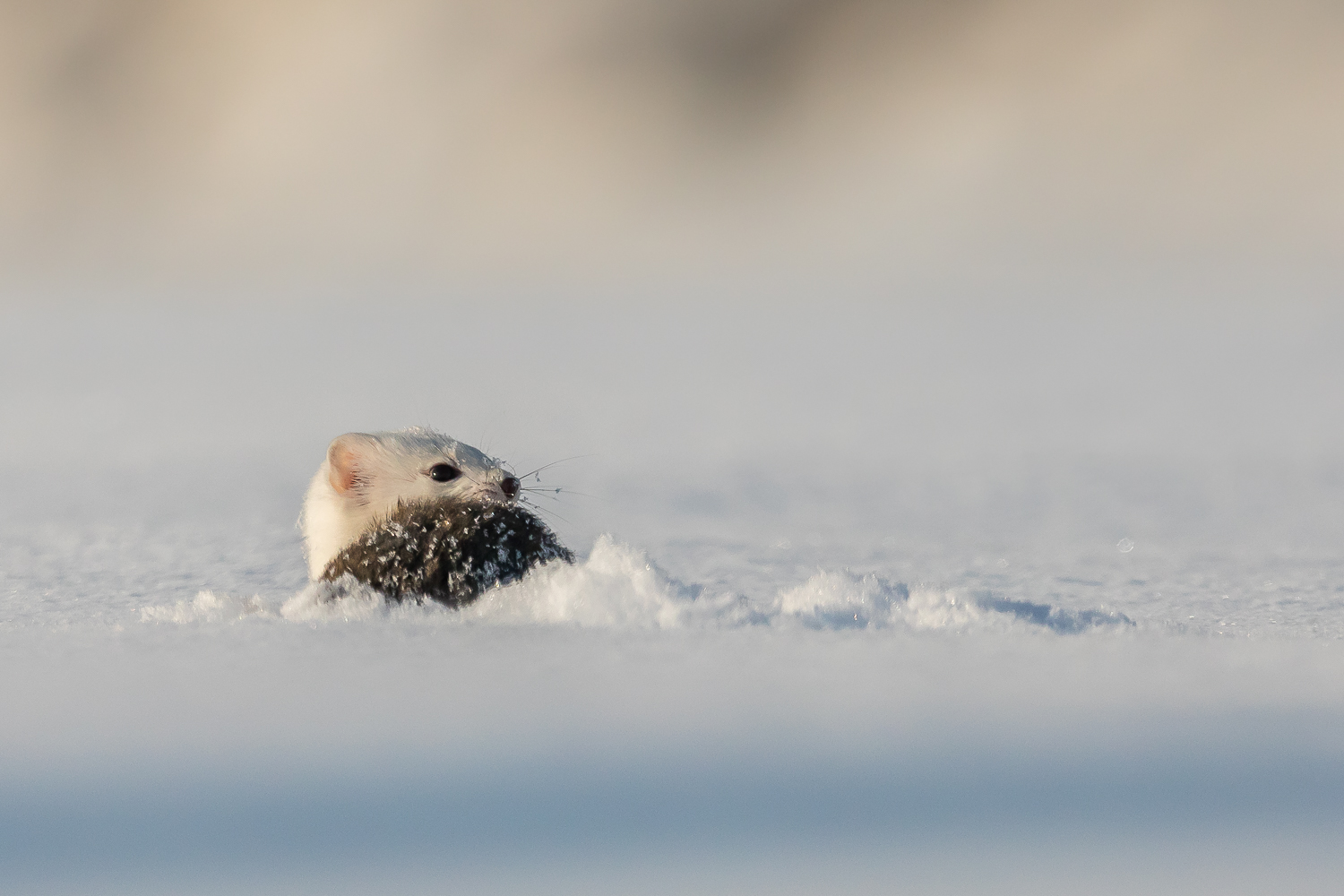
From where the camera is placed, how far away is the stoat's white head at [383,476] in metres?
5.09

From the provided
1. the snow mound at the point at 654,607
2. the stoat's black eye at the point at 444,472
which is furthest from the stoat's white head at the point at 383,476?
the snow mound at the point at 654,607

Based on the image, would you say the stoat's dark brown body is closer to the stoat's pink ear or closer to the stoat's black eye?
the stoat's black eye

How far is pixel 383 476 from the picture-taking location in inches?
203

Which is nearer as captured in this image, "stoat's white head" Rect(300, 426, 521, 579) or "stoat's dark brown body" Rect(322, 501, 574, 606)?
"stoat's dark brown body" Rect(322, 501, 574, 606)

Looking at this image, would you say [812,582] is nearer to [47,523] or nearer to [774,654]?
[774,654]

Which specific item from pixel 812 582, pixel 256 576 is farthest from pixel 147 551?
pixel 812 582

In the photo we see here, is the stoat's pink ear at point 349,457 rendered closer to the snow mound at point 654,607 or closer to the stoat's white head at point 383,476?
the stoat's white head at point 383,476

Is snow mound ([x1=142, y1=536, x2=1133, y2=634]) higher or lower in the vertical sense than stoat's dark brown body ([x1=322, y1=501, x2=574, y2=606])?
lower

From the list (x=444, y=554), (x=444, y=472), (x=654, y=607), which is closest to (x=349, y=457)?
(x=444, y=472)

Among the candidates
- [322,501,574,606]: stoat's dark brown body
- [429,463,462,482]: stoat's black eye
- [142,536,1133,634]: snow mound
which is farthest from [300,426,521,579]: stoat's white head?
[142,536,1133,634]: snow mound

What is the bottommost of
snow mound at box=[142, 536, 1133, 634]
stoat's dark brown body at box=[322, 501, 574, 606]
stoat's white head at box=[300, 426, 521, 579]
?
snow mound at box=[142, 536, 1133, 634]

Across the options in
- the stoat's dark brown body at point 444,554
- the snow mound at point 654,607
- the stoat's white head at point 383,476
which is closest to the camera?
the snow mound at point 654,607

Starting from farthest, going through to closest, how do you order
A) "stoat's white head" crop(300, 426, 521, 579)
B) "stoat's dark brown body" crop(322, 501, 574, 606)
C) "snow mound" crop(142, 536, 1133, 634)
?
"stoat's white head" crop(300, 426, 521, 579), "stoat's dark brown body" crop(322, 501, 574, 606), "snow mound" crop(142, 536, 1133, 634)

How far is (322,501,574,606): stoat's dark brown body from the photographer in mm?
4531
